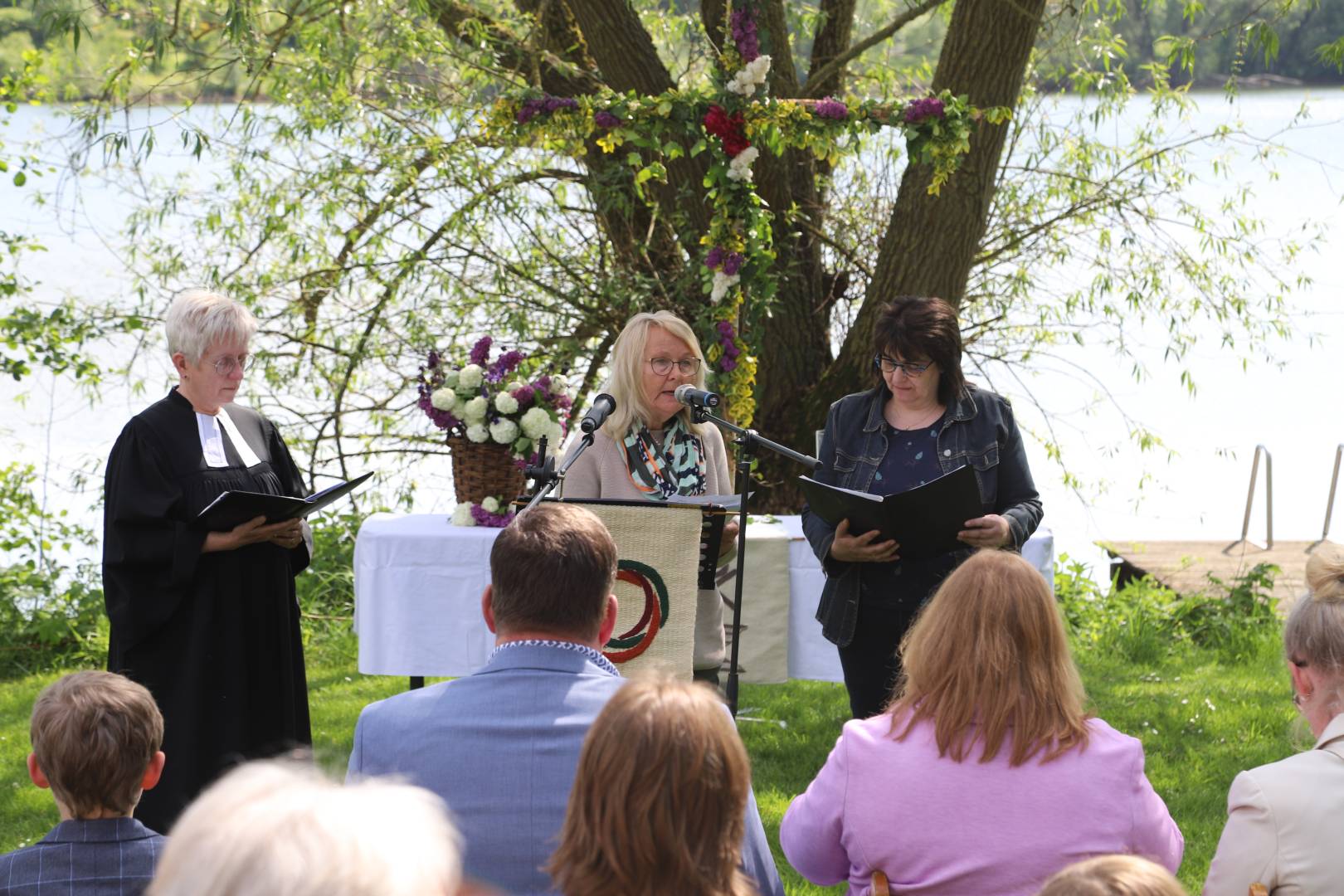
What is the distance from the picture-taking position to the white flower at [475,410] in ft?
16.3

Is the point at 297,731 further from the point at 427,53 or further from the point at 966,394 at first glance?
the point at 427,53

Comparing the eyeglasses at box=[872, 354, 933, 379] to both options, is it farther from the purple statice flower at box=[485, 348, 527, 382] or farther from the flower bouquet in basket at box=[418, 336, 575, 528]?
the purple statice flower at box=[485, 348, 527, 382]

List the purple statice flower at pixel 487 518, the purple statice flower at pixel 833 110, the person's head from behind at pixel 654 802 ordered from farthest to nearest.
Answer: the purple statice flower at pixel 833 110, the purple statice flower at pixel 487 518, the person's head from behind at pixel 654 802

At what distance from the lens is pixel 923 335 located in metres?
3.72

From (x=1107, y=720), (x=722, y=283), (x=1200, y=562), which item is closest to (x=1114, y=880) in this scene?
(x=722, y=283)

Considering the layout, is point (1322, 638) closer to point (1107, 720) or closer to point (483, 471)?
point (483, 471)

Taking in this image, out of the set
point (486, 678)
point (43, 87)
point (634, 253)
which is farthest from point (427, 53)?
point (486, 678)

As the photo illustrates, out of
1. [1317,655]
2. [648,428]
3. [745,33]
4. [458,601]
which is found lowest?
[458,601]

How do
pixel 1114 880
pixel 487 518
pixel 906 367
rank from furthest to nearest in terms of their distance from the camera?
pixel 487 518 → pixel 906 367 → pixel 1114 880

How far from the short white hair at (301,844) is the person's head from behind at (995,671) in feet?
4.10

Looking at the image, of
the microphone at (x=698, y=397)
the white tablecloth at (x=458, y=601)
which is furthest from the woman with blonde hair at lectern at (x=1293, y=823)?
the white tablecloth at (x=458, y=601)

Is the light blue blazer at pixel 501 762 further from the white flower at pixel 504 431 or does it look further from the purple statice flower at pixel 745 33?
the purple statice flower at pixel 745 33

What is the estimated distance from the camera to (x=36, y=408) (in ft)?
35.2

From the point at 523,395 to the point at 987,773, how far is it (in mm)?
3060
